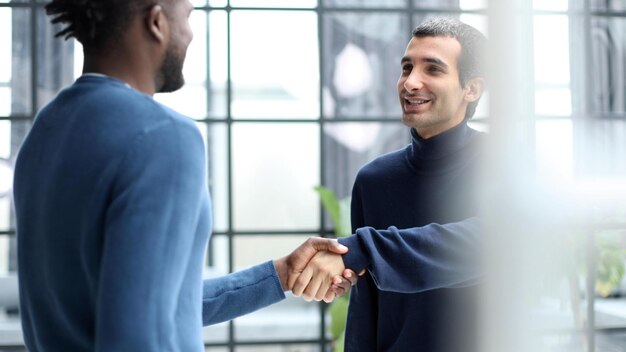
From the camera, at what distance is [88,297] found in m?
0.85

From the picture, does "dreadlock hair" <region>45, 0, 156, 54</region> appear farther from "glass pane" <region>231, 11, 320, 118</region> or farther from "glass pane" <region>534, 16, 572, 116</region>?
"glass pane" <region>231, 11, 320, 118</region>

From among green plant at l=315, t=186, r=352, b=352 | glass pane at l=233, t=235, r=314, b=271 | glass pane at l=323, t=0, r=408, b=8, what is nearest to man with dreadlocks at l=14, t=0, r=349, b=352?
green plant at l=315, t=186, r=352, b=352

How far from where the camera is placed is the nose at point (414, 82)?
152 cm

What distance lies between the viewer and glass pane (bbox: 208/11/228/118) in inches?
170

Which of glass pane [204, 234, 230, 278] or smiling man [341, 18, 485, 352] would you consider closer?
smiling man [341, 18, 485, 352]

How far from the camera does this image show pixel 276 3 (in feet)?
14.4

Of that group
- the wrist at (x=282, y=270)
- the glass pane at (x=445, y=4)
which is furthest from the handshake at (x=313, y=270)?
the glass pane at (x=445, y=4)

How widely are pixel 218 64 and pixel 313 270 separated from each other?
2.91 metres

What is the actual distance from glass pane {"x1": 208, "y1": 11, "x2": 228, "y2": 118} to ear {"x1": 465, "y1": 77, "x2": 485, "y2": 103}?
289 cm

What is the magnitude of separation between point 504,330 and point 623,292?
0.92ft

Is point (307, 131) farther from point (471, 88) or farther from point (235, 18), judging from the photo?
point (471, 88)

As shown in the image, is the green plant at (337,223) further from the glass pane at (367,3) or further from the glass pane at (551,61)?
the glass pane at (551,61)

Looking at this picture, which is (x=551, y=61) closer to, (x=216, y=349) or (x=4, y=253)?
(x=216, y=349)

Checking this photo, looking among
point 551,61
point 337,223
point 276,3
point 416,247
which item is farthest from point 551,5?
point 276,3
